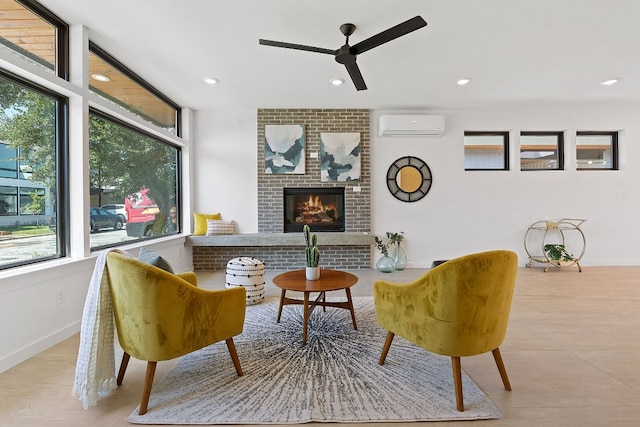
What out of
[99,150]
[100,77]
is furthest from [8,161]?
[100,77]

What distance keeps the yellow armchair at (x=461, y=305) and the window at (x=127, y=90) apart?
3.63m

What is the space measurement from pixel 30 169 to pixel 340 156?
3.72m

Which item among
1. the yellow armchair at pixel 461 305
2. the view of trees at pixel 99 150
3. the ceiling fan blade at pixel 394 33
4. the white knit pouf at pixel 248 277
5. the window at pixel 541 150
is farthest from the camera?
the window at pixel 541 150

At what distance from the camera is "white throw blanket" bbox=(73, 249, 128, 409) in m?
1.52

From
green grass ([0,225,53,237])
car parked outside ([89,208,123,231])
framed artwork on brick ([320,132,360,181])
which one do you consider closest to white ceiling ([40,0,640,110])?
framed artwork on brick ([320,132,360,181])

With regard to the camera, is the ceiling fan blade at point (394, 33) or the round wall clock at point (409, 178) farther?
the round wall clock at point (409, 178)

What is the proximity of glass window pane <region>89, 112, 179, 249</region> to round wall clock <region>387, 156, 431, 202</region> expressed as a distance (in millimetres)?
3618

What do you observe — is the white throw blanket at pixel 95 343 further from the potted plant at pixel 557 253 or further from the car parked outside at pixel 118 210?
the potted plant at pixel 557 253

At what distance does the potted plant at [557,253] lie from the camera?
450 centimetres

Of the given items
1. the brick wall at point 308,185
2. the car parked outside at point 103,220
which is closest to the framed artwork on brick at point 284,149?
the brick wall at point 308,185

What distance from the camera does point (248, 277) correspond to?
312 cm

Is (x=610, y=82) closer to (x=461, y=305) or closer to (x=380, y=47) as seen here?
(x=380, y=47)

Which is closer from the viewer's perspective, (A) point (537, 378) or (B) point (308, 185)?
(A) point (537, 378)

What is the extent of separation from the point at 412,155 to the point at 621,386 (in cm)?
376
